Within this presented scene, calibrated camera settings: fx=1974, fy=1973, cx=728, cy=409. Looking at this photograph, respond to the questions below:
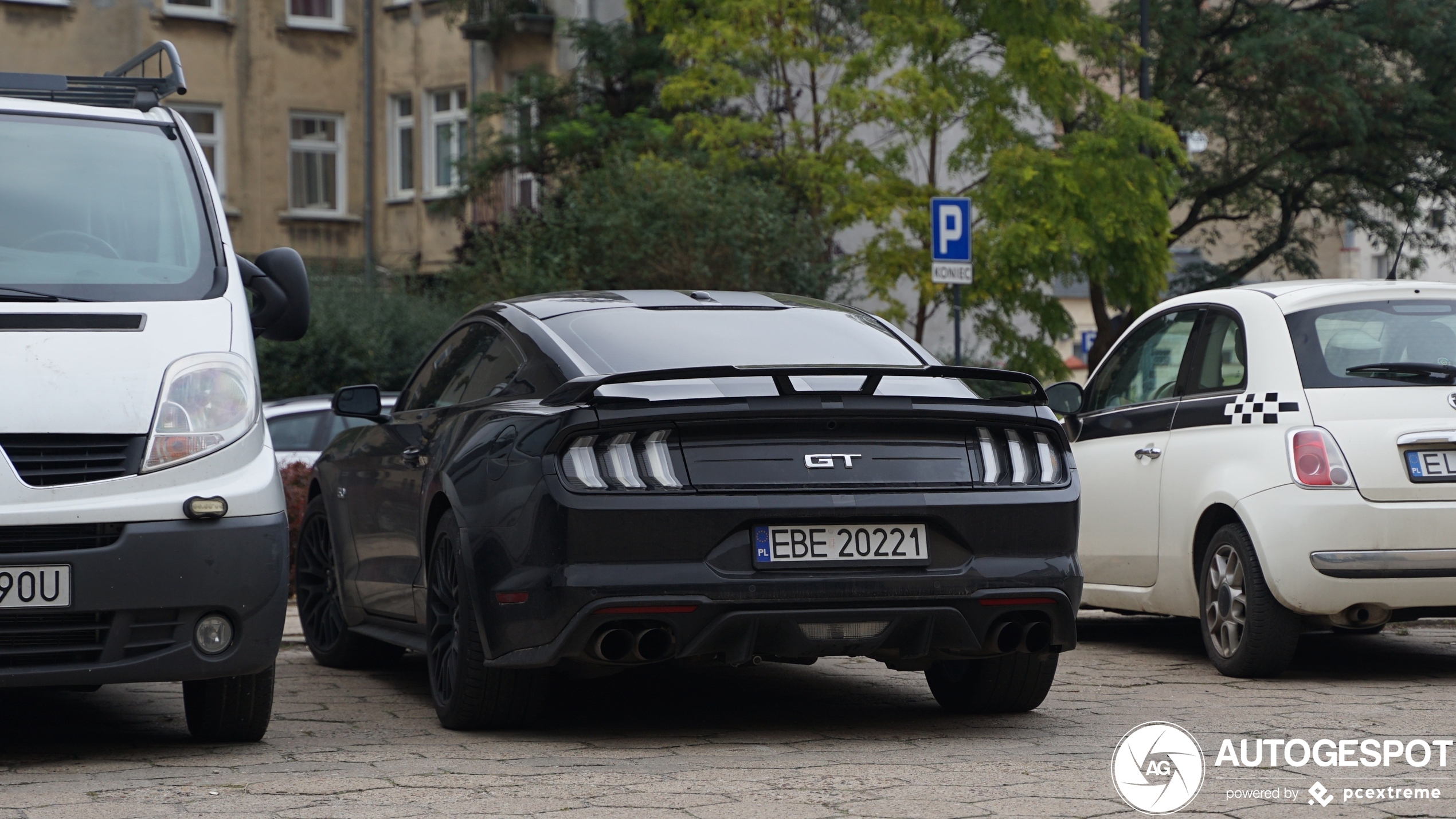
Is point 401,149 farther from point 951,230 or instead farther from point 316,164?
point 951,230

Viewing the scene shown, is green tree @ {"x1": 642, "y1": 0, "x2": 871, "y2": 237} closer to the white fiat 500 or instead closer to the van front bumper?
the white fiat 500

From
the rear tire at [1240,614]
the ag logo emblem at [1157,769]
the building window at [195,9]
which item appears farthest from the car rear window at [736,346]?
the building window at [195,9]

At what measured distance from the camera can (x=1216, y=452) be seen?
811cm

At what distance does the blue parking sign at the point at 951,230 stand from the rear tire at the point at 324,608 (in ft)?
23.4

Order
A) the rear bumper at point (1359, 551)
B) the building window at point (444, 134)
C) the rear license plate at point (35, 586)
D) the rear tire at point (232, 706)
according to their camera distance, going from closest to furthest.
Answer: the rear license plate at point (35, 586), the rear tire at point (232, 706), the rear bumper at point (1359, 551), the building window at point (444, 134)

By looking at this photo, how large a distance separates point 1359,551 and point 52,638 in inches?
187

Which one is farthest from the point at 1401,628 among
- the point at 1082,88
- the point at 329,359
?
the point at 329,359

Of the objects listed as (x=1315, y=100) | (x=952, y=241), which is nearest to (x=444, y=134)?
(x=1315, y=100)

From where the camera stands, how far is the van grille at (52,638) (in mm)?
5645

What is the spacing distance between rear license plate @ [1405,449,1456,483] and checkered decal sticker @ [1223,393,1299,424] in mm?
466

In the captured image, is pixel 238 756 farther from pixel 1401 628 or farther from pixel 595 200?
pixel 595 200

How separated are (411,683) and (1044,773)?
11.4 feet

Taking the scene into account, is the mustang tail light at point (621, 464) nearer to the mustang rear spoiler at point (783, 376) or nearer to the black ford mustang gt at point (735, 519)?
the black ford mustang gt at point (735, 519)

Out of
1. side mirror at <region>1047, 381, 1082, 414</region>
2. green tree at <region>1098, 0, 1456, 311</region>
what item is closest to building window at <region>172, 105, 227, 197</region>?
green tree at <region>1098, 0, 1456, 311</region>
